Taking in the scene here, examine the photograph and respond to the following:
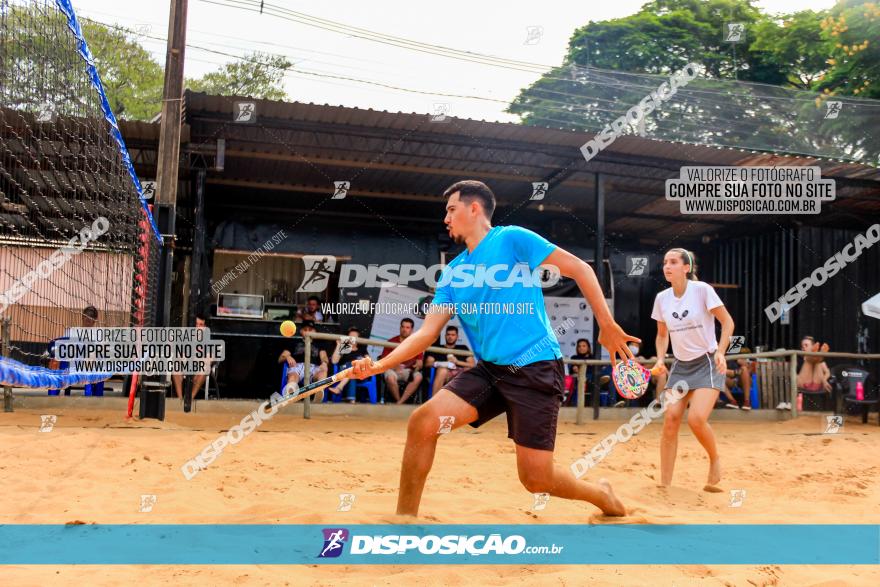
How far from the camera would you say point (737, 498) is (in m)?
5.60

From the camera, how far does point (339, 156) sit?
43.8 ft

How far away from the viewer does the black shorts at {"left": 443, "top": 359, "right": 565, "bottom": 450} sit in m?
3.76

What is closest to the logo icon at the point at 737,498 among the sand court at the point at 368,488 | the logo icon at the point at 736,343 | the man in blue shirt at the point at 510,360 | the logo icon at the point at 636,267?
the sand court at the point at 368,488

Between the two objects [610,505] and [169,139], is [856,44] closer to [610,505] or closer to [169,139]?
[169,139]

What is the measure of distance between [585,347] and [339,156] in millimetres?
5735

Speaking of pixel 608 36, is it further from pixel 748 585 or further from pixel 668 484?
pixel 748 585

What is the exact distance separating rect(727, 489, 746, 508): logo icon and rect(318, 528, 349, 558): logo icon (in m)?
3.21

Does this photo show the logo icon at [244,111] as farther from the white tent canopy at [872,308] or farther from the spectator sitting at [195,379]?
the white tent canopy at [872,308]

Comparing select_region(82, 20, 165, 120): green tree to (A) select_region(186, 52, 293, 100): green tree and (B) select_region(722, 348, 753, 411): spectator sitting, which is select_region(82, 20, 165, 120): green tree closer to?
(A) select_region(186, 52, 293, 100): green tree

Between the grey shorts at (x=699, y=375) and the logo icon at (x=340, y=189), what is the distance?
10000mm

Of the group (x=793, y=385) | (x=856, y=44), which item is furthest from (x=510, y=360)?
(x=856, y=44)

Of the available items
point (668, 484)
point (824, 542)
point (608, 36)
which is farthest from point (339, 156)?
point (608, 36)

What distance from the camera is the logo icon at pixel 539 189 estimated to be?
14.8m

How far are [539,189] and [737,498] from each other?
10.2m
